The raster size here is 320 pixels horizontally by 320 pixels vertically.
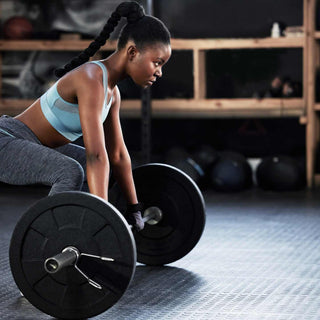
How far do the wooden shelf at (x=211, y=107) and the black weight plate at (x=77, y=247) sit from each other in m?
3.06

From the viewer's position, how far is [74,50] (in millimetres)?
4996

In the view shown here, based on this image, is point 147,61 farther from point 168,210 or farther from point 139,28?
point 168,210

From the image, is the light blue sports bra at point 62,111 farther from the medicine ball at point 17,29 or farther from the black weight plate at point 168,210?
the medicine ball at point 17,29

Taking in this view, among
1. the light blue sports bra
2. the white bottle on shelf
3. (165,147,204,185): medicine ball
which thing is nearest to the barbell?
the light blue sports bra

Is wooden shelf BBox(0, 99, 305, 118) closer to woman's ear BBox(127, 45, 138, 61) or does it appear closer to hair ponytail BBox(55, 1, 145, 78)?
hair ponytail BBox(55, 1, 145, 78)

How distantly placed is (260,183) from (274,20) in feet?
4.18

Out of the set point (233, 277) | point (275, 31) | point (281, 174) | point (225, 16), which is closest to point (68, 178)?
point (233, 277)

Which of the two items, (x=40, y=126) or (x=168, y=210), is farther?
(x=168, y=210)

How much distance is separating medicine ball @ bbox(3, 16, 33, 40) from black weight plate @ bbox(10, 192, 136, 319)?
11.2 feet

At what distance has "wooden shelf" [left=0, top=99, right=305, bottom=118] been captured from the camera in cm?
474

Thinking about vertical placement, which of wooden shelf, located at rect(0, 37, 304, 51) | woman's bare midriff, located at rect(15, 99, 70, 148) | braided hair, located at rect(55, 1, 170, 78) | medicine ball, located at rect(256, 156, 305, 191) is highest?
braided hair, located at rect(55, 1, 170, 78)

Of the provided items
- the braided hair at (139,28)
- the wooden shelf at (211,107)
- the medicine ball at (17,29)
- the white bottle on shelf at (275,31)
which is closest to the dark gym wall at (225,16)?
the white bottle on shelf at (275,31)

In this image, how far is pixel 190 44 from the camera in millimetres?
4832

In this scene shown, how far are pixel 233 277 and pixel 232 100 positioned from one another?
2.54 meters
